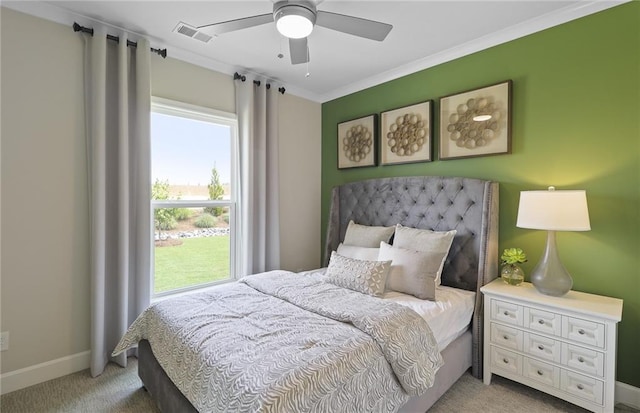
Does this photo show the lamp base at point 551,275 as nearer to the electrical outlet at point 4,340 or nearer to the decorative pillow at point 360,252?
the decorative pillow at point 360,252

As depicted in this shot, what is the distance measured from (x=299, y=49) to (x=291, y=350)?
2034 millimetres

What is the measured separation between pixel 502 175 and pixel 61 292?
372 centimetres

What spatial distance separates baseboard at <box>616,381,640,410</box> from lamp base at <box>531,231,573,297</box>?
744 mm

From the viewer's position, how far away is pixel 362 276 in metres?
2.36

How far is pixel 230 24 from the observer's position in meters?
1.96

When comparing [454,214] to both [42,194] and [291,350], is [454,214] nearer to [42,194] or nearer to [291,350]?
[291,350]

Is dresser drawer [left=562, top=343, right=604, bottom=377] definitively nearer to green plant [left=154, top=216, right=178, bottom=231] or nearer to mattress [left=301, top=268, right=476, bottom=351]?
mattress [left=301, top=268, right=476, bottom=351]

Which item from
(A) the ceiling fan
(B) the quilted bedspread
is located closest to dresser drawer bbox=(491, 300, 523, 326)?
(B) the quilted bedspread

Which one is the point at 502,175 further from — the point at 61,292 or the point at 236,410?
the point at 61,292

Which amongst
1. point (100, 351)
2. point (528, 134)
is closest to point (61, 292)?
point (100, 351)

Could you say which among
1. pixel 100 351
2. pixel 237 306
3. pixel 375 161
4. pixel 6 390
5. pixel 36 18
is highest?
pixel 36 18

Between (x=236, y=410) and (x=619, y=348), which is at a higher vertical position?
(x=236, y=410)

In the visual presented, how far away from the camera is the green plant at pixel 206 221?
319cm

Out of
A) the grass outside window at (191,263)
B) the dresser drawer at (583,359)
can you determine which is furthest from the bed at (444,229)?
the grass outside window at (191,263)
